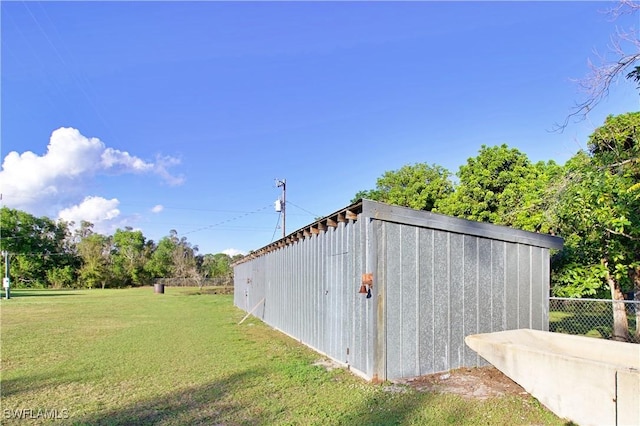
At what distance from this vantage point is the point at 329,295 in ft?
22.7

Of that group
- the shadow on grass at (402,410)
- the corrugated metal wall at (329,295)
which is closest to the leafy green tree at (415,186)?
the corrugated metal wall at (329,295)

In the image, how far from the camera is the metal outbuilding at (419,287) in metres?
5.23

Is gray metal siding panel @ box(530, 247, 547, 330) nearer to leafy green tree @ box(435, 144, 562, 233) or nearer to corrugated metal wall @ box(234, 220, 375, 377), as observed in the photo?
corrugated metal wall @ box(234, 220, 375, 377)

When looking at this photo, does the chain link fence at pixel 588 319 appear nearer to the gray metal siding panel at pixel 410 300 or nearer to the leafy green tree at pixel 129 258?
the gray metal siding panel at pixel 410 300

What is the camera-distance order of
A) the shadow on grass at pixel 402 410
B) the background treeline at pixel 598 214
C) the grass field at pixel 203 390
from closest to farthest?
the shadow on grass at pixel 402 410
the grass field at pixel 203 390
the background treeline at pixel 598 214

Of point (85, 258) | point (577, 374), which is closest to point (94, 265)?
point (85, 258)

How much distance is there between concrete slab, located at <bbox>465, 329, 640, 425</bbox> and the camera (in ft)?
9.80

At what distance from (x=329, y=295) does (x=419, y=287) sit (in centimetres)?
200

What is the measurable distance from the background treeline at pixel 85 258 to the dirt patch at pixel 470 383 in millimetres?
33864

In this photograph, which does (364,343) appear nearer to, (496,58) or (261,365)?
(261,365)

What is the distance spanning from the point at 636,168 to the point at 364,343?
584cm

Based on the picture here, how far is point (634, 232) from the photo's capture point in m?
6.47

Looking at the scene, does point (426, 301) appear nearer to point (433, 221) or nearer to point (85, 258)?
point (433, 221)

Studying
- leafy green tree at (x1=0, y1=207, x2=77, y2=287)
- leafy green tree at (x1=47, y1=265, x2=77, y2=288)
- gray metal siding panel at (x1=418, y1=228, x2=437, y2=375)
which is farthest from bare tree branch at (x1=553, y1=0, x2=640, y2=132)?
leafy green tree at (x1=0, y1=207, x2=77, y2=287)
